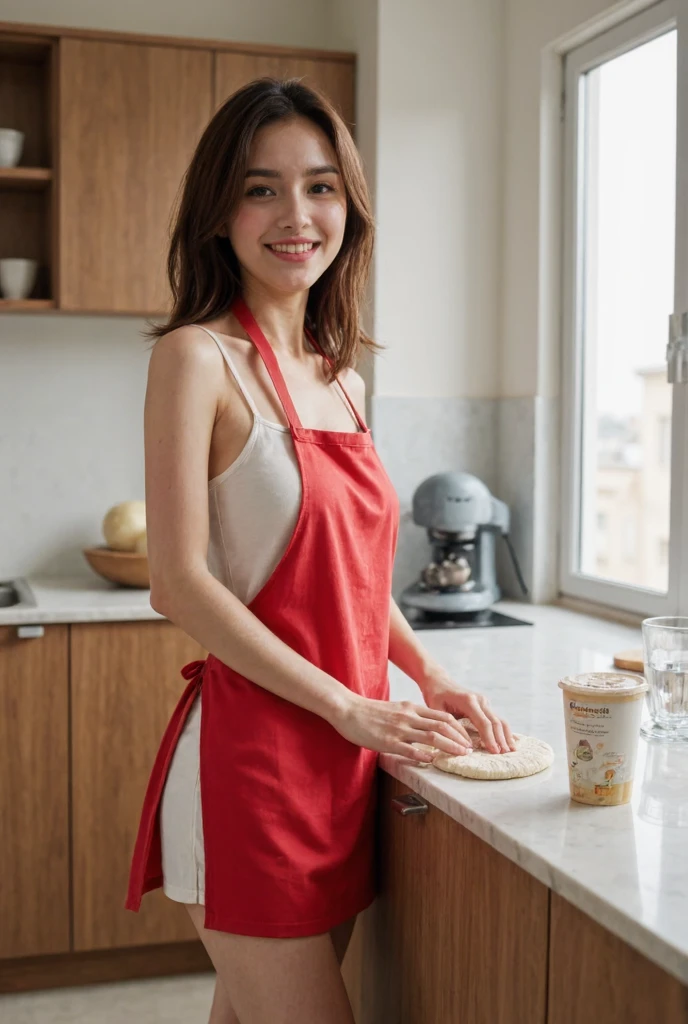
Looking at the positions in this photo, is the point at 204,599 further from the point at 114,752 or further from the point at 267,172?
the point at 114,752

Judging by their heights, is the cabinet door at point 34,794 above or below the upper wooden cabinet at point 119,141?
below

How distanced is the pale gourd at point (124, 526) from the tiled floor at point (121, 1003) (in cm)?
103

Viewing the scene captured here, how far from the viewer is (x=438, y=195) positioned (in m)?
2.82

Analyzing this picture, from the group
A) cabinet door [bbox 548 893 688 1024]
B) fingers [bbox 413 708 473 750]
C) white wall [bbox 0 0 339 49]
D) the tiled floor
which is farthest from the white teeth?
white wall [bbox 0 0 339 49]

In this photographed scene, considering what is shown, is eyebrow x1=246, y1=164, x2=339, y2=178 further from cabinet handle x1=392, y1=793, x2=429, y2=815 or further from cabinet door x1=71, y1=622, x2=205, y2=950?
cabinet door x1=71, y1=622, x2=205, y2=950

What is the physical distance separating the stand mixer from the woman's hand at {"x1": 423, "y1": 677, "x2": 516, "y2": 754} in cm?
101

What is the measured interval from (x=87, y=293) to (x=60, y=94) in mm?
488

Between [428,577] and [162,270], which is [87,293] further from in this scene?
[428,577]

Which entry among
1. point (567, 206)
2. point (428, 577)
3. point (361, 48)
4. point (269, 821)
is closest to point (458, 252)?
point (567, 206)

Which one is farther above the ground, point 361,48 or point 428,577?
point 361,48

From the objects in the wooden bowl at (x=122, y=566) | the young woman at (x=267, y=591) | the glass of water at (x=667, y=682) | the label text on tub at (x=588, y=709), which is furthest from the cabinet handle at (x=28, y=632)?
the label text on tub at (x=588, y=709)

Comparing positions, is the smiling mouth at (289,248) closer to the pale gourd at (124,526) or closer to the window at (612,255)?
the window at (612,255)

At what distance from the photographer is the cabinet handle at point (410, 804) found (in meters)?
1.28

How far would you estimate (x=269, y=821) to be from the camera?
4.15 ft
